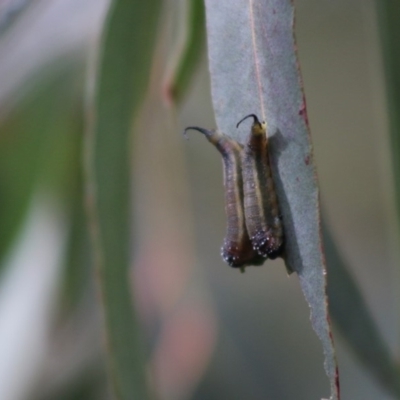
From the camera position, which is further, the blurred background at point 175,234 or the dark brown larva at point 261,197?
the blurred background at point 175,234

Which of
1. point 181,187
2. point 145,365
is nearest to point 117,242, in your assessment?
point 145,365

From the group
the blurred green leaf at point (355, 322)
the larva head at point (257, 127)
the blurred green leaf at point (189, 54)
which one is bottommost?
the blurred green leaf at point (355, 322)

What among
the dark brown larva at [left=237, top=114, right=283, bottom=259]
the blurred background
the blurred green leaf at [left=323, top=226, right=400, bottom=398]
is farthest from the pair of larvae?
the blurred background

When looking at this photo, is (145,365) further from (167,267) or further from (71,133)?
(167,267)

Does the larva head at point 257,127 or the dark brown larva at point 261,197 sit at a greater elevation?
the larva head at point 257,127

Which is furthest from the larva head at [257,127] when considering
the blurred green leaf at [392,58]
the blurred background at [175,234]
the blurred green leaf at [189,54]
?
the blurred background at [175,234]

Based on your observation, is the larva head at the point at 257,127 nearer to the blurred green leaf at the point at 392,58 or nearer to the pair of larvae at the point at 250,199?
the pair of larvae at the point at 250,199

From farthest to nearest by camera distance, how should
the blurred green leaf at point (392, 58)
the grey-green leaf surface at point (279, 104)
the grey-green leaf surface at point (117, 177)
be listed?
the grey-green leaf surface at point (117, 177) < the blurred green leaf at point (392, 58) < the grey-green leaf surface at point (279, 104)
